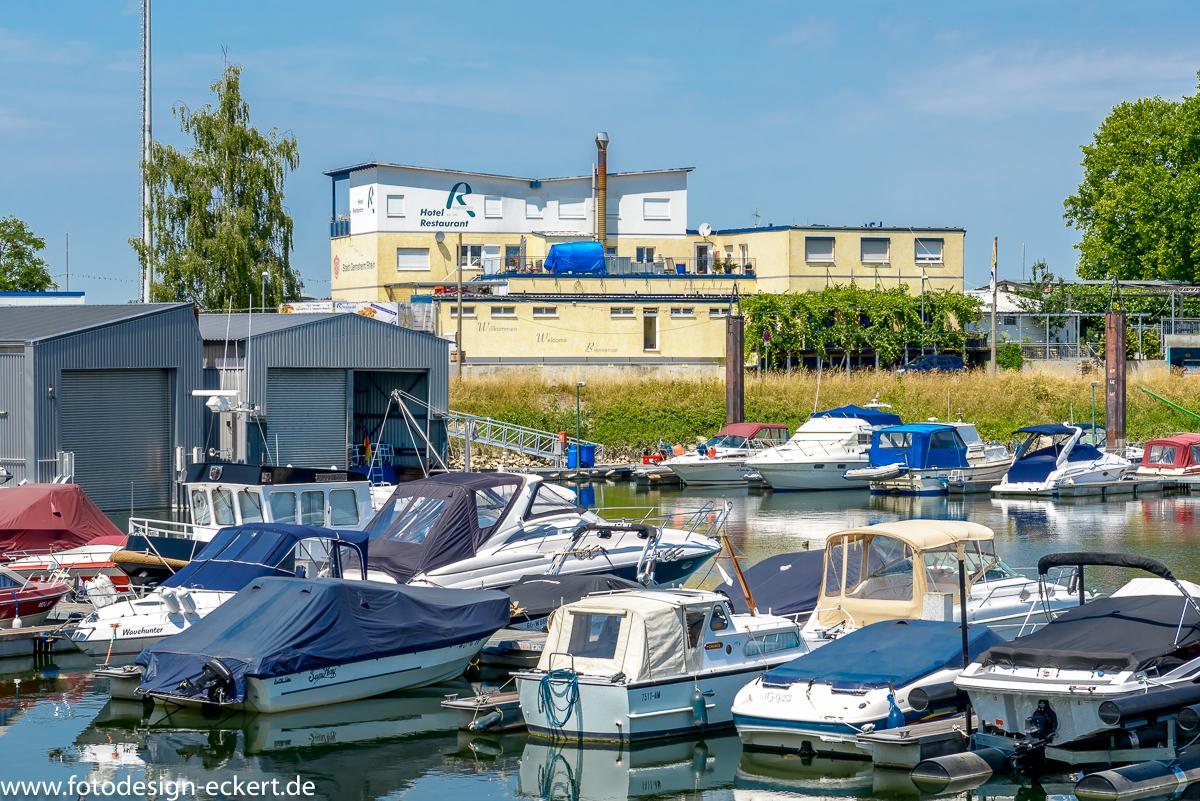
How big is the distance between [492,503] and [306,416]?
19.0 metres

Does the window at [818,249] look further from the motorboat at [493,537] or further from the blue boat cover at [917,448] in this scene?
the motorboat at [493,537]

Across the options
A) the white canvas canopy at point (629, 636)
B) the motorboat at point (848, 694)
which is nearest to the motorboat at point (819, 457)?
the motorboat at point (848, 694)

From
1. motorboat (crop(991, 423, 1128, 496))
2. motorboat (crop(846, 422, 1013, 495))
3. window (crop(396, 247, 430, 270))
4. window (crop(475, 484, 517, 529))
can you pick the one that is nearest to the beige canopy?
window (crop(475, 484, 517, 529))

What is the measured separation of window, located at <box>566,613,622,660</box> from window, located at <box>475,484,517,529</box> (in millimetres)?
6924

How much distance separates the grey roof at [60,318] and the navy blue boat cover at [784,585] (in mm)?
20807

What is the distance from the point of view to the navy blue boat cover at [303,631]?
19.6 meters

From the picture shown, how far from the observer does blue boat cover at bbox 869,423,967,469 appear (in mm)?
53125

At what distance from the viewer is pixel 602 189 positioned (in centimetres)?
8019

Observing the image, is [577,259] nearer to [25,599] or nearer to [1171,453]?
[1171,453]

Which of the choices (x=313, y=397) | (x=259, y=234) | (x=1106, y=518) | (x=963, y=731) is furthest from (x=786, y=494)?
(x=963, y=731)

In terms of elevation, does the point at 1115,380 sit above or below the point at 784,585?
above

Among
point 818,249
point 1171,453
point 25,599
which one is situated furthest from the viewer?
point 818,249

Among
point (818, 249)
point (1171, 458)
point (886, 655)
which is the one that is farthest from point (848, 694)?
point (818, 249)

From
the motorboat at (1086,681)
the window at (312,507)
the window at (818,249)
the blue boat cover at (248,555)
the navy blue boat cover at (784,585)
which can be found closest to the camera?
the motorboat at (1086,681)
